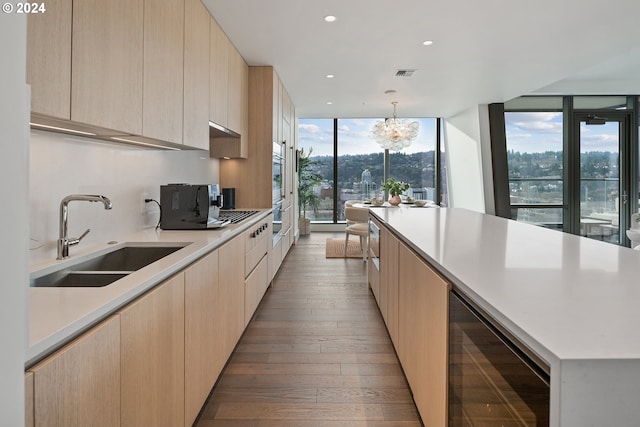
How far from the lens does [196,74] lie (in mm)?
2678

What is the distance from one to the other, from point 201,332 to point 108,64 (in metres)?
1.21

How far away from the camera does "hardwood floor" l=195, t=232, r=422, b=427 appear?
75.2 inches

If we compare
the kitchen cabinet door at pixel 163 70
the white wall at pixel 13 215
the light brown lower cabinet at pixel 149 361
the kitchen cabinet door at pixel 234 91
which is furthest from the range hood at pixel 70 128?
the kitchen cabinet door at pixel 234 91

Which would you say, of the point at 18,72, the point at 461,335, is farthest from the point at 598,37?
the point at 18,72

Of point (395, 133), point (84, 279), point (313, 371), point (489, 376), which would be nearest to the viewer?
point (489, 376)

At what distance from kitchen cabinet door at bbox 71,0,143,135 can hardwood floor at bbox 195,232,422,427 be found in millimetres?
1426

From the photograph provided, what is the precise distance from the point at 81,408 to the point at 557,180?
8157mm

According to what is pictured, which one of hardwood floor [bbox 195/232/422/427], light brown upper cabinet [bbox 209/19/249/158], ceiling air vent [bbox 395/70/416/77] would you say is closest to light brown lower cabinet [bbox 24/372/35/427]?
hardwood floor [bbox 195/232/422/427]

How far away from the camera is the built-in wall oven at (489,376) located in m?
0.77

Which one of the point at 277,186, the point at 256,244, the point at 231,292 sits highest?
the point at 277,186

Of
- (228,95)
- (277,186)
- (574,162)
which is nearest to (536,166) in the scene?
(574,162)

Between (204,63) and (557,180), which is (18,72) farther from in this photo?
(557,180)

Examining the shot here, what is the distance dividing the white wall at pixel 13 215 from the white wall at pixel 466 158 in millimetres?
7564

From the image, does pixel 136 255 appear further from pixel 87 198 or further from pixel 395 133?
pixel 395 133
